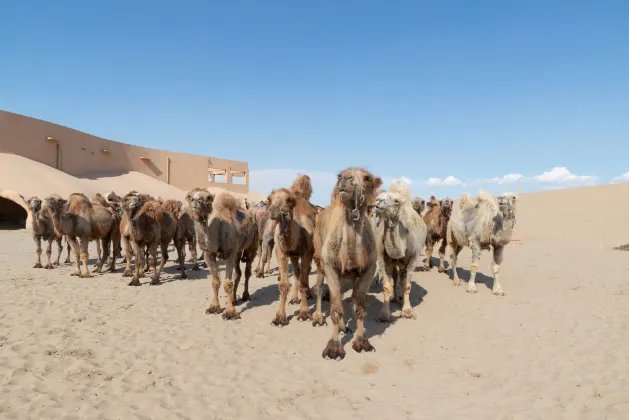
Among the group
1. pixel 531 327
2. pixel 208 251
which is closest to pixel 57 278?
pixel 208 251

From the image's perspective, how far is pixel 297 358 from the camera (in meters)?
5.68

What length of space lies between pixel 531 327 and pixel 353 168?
4995 millimetres

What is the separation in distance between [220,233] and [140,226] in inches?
161

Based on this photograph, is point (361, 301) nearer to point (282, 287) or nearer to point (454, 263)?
point (282, 287)

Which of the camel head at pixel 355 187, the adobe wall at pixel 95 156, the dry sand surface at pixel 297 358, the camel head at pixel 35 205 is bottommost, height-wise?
the dry sand surface at pixel 297 358

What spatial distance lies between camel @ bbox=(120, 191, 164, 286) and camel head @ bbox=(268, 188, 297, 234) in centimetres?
549

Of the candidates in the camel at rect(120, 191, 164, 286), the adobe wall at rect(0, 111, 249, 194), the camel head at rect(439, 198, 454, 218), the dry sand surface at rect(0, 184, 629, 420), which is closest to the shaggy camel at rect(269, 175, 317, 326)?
the dry sand surface at rect(0, 184, 629, 420)

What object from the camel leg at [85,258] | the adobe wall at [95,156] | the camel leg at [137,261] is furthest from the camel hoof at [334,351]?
the adobe wall at [95,156]

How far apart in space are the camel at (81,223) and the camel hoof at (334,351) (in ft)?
29.3

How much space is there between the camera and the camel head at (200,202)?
23.7 ft

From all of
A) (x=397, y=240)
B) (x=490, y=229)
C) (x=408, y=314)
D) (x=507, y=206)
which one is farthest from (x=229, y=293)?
(x=507, y=206)

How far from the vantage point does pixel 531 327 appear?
705 centimetres

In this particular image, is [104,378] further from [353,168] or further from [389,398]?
[353,168]

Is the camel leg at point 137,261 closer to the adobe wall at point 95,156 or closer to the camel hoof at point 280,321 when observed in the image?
the camel hoof at point 280,321
